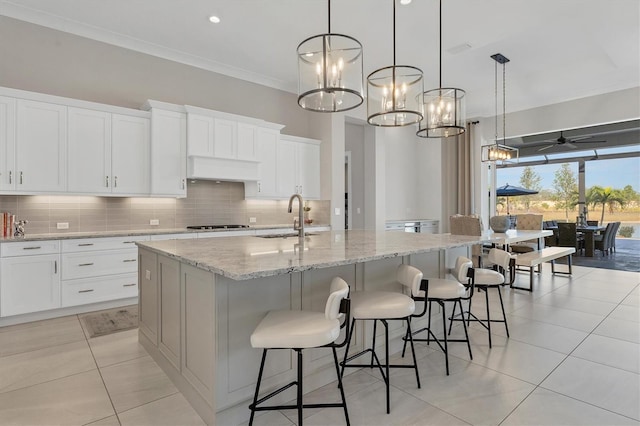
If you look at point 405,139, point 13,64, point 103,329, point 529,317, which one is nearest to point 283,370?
point 103,329

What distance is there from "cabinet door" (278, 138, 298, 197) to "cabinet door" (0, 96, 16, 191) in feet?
10.7

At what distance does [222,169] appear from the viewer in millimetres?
4852

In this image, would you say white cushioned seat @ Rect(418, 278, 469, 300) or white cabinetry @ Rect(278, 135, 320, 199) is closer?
white cushioned seat @ Rect(418, 278, 469, 300)


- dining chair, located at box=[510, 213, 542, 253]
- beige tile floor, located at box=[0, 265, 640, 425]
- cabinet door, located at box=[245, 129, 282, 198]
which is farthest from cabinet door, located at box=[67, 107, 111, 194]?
dining chair, located at box=[510, 213, 542, 253]

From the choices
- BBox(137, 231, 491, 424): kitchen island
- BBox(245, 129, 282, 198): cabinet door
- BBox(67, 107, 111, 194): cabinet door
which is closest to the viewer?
BBox(137, 231, 491, 424): kitchen island

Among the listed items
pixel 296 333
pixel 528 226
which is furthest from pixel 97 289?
pixel 528 226

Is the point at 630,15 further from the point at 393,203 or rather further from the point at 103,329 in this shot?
the point at 103,329

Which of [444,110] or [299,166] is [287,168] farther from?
[444,110]

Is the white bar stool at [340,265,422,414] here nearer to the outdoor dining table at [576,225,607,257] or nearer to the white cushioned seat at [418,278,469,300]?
the white cushioned seat at [418,278,469,300]

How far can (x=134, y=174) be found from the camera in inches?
166

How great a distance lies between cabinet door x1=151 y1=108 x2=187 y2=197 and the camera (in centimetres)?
429

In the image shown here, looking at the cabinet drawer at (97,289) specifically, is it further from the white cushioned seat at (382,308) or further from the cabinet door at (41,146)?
the white cushioned seat at (382,308)

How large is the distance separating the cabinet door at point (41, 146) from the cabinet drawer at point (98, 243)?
2.08 ft

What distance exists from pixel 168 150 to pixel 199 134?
467 millimetres
